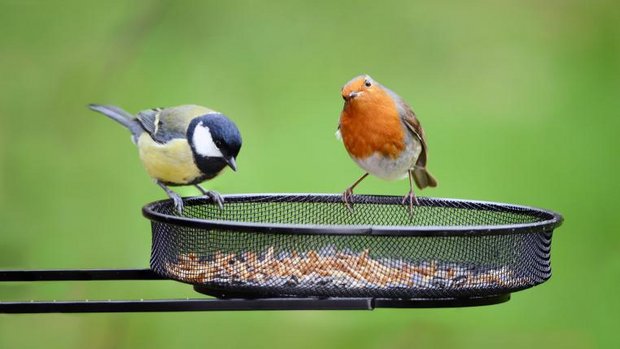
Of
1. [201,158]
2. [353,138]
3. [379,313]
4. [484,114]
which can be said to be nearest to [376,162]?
[353,138]

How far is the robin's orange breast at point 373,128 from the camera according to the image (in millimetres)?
3621

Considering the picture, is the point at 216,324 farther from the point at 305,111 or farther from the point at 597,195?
the point at 597,195

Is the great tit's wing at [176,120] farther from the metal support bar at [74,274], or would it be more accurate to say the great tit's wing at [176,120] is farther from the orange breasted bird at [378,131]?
the metal support bar at [74,274]

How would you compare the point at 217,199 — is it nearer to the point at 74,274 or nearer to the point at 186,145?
the point at 186,145

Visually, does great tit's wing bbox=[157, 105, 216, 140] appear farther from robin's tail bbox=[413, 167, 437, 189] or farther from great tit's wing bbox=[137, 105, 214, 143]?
robin's tail bbox=[413, 167, 437, 189]

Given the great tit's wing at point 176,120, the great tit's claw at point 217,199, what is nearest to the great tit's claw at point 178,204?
the great tit's claw at point 217,199

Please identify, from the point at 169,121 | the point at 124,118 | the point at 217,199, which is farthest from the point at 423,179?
the point at 124,118

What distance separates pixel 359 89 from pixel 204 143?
1.81ft

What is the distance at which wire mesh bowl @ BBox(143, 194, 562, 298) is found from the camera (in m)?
2.73

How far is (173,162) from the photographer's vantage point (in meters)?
3.70

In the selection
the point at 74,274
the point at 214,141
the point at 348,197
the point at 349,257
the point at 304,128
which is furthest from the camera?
the point at 304,128

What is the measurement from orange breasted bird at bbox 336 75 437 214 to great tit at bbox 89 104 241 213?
0.43 meters

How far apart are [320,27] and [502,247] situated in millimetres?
2664

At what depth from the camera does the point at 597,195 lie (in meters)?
4.83
